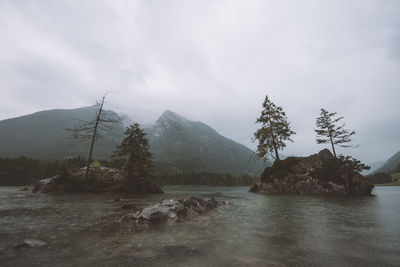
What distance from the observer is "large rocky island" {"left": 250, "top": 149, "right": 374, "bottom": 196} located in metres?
30.8

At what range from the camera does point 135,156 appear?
39156 millimetres

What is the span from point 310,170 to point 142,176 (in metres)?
33.9

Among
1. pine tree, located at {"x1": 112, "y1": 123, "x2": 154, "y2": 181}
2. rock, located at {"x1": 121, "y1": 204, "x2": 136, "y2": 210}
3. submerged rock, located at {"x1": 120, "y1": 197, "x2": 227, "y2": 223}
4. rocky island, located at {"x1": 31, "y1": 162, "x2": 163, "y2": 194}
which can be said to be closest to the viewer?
submerged rock, located at {"x1": 120, "y1": 197, "x2": 227, "y2": 223}

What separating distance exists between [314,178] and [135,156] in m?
35.3

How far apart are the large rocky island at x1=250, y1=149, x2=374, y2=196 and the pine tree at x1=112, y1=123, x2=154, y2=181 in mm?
24604

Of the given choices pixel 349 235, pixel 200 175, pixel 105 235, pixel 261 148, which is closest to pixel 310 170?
pixel 261 148

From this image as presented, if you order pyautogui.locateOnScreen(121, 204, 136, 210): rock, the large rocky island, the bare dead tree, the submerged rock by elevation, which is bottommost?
pyautogui.locateOnScreen(121, 204, 136, 210): rock

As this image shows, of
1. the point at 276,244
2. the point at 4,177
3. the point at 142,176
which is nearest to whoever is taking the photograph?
the point at 276,244

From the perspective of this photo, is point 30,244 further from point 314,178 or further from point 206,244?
point 314,178

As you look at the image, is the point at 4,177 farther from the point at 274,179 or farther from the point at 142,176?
the point at 274,179

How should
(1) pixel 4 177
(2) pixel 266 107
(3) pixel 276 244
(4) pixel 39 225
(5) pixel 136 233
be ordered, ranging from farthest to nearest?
(1) pixel 4 177
(2) pixel 266 107
(4) pixel 39 225
(5) pixel 136 233
(3) pixel 276 244

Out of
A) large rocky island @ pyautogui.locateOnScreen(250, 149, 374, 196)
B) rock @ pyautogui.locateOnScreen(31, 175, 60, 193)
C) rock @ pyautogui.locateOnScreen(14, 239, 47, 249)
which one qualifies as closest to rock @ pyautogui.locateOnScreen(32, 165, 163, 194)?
rock @ pyautogui.locateOnScreen(31, 175, 60, 193)

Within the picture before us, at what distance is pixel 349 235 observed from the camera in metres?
7.45

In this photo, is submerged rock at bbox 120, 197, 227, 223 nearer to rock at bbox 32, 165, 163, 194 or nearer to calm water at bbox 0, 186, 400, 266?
calm water at bbox 0, 186, 400, 266
